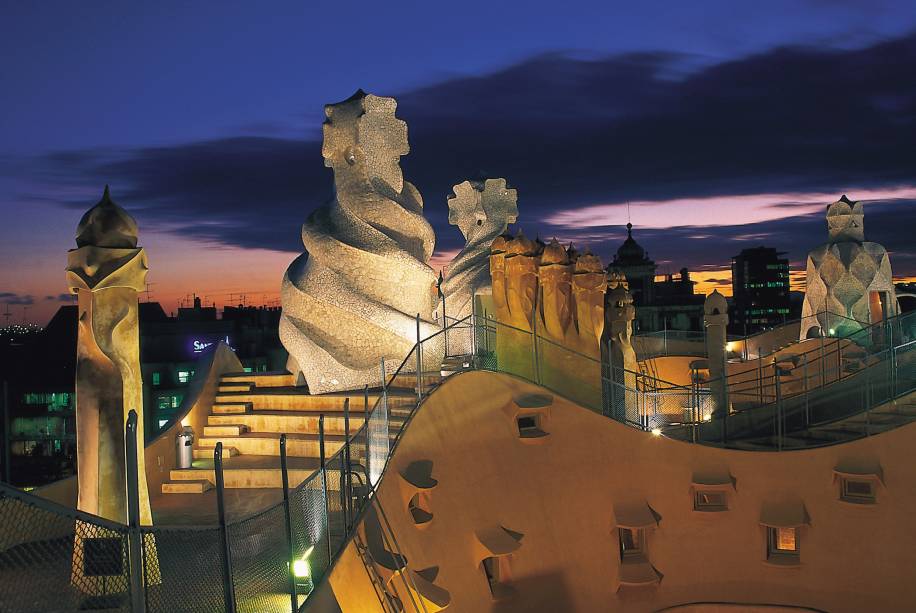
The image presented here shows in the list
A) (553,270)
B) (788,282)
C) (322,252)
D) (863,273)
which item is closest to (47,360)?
(322,252)

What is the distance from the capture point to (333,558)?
23.2ft

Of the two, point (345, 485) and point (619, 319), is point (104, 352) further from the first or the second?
point (619, 319)

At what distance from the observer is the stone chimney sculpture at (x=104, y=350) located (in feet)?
22.3

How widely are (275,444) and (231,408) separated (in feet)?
4.65

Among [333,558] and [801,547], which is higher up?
[333,558]

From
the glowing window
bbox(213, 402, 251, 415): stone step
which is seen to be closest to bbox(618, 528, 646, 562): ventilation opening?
the glowing window

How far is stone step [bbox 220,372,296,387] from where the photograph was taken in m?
13.0

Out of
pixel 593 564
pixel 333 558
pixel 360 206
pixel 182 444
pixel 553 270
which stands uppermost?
pixel 360 206

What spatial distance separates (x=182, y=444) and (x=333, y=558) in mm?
4210

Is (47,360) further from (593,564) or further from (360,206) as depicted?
(593,564)

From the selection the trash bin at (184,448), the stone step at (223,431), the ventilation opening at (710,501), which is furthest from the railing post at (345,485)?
the ventilation opening at (710,501)

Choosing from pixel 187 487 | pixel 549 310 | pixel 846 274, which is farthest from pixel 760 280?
pixel 187 487

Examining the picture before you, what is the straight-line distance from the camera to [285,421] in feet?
37.7

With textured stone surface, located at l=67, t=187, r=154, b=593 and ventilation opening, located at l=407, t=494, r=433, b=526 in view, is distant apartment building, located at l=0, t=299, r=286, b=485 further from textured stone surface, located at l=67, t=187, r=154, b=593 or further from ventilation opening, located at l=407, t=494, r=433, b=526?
textured stone surface, located at l=67, t=187, r=154, b=593
